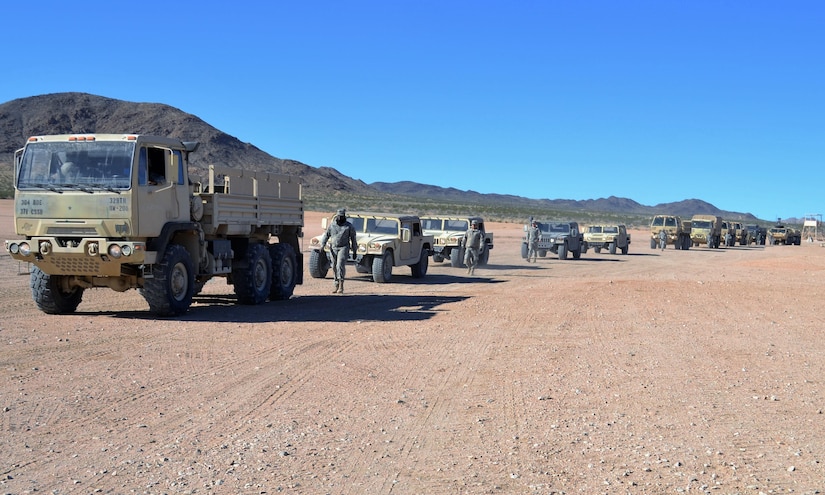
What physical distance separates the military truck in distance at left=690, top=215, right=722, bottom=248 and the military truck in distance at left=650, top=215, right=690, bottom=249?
2822mm

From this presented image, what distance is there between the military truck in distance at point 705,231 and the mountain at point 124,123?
87.6 meters

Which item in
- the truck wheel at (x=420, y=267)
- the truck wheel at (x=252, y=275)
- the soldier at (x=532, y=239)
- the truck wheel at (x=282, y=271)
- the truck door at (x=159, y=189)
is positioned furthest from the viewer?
the soldier at (x=532, y=239)

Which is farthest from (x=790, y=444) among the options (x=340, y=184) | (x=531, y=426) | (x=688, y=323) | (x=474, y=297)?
(x=340, y=184)

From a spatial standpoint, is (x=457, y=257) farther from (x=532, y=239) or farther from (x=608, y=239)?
(x=608, y=239)

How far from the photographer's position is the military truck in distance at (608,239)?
4131 centimetres

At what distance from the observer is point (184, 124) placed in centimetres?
14988

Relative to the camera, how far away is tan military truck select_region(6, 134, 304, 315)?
12.3 meters

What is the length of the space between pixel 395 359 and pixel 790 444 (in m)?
4.57

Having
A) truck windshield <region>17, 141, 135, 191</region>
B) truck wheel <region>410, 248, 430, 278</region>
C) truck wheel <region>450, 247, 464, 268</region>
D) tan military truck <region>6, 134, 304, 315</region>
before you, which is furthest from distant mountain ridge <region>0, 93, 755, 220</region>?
truck windshield <region>17, 141, 135, 191</region>

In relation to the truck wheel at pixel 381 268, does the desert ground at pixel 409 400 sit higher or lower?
lower

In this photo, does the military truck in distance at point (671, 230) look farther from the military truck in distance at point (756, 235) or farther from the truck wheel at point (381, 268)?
the truck wheel at point (381, 268)

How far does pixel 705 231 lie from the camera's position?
55.3 m

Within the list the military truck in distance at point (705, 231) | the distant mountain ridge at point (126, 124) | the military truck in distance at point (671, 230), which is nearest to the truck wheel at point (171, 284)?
the military truck in distance at point (671, 230)

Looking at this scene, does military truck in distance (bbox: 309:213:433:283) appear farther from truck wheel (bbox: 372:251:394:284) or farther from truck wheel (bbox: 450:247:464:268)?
truck wheel (bbox: 450:247:464:268)
